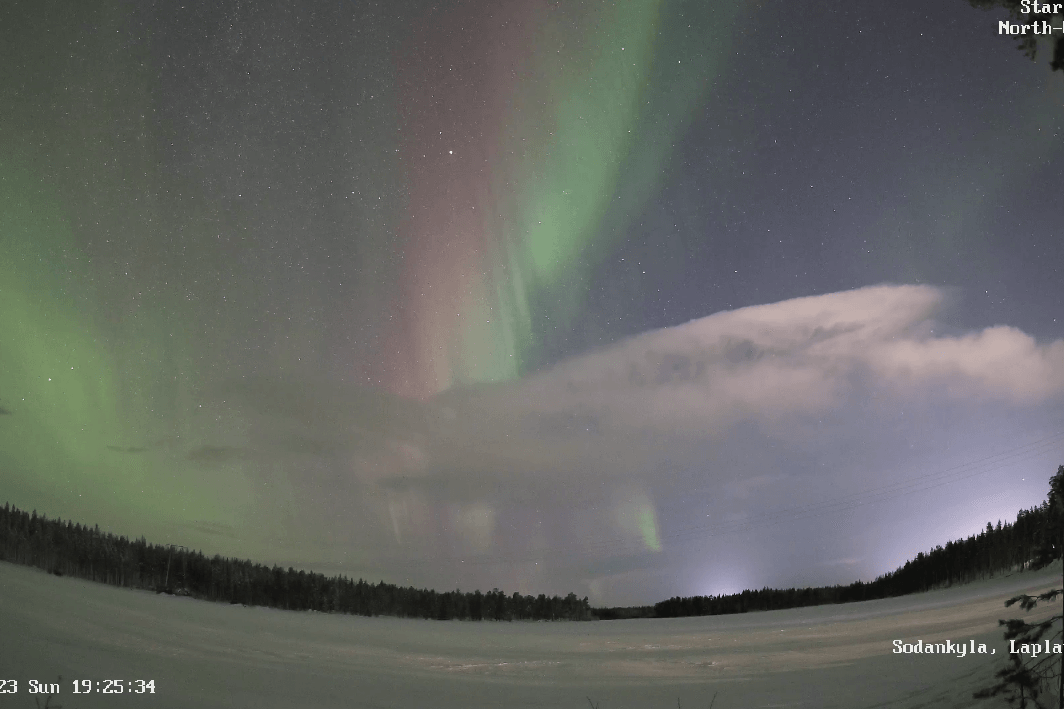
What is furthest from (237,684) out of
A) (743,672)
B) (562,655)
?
(743,672)

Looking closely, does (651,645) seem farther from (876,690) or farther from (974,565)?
(974,565)

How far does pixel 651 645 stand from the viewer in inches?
744

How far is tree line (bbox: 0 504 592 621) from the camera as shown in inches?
1150

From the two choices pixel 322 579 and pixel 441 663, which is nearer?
pixel 441 663

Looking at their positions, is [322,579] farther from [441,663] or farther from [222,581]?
[441,663]

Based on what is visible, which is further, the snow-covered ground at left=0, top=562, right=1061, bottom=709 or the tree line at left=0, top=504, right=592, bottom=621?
the tree line at left=0, top=504, right=592, bottom=621

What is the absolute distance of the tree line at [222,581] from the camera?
1150 inches

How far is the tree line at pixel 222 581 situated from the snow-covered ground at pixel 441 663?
875 cm

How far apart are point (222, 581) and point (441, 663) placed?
4332cm

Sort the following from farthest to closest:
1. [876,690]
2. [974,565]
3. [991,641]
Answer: [974,565]
[991,641]
[876,690]

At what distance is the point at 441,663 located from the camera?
51.9 ft

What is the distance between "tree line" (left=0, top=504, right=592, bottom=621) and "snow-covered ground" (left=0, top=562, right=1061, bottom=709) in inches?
344

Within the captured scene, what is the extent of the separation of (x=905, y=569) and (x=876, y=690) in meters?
40.6

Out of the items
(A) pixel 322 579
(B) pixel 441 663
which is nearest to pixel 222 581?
(A) pixel 322 579
